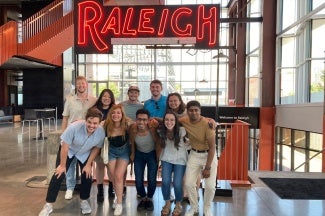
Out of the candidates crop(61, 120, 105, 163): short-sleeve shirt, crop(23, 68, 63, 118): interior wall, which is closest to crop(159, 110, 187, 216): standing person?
crop(61, 120, 105, 163): short-sleeve shirt

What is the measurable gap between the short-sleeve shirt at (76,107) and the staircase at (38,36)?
996 cm

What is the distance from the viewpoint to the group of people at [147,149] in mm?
3656

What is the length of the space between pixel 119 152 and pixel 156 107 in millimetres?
809

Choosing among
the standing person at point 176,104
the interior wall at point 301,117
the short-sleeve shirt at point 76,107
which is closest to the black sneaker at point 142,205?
the standing person at point 176,104

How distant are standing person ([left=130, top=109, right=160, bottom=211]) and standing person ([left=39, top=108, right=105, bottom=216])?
40 cm

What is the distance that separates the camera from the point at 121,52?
25.9 metres

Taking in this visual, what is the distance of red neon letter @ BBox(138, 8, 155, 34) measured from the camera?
5086 mm

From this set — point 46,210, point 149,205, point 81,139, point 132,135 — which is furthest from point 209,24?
point 46,210

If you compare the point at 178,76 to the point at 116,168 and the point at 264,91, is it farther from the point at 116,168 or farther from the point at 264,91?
the point at 116,168

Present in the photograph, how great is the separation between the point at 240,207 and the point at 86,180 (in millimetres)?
1940

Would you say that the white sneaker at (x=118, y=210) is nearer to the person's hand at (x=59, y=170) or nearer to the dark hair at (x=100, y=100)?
the person's hand at (x=59, y=170)

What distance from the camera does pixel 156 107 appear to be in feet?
14.4

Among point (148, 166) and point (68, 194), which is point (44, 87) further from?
point (148, 166)

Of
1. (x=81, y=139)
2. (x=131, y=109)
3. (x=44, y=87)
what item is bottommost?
(x=81, y=139)
